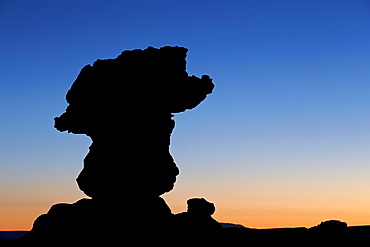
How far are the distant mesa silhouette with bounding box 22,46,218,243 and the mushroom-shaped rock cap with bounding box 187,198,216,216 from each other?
0.10m

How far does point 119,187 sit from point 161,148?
5730 mm

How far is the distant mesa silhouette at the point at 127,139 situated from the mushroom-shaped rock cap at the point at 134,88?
10 centimetres

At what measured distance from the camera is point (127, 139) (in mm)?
54219

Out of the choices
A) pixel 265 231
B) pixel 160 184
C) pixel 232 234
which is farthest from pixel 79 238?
pixel 265 231

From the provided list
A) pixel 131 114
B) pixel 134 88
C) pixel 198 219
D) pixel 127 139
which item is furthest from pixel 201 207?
pixel 134 88

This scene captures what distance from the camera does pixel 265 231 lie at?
56.8 metres

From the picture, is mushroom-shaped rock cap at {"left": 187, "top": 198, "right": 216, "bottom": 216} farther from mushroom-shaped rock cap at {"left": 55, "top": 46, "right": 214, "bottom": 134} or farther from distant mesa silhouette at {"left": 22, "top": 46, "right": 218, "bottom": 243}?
mushroom-shaped rock cap at {"left": 55, "top": 46, "right": 214, "bottom": 134}

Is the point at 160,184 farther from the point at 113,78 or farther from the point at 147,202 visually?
the point at 113,78

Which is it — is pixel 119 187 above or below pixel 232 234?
above

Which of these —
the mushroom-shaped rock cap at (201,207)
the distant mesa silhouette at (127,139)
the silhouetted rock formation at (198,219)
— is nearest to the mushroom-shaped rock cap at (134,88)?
the distant mesa silhouette at (127,139)

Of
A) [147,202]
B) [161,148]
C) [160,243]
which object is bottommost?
[160,243]

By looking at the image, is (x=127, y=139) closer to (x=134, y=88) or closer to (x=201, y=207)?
(x=134, y=88)

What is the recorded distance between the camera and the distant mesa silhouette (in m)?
51.8

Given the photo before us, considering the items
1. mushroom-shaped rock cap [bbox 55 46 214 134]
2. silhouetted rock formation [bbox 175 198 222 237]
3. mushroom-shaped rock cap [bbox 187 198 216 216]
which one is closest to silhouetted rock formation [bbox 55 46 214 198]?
mushroom-shaped rock cap [bbox 55 46 214 134]
